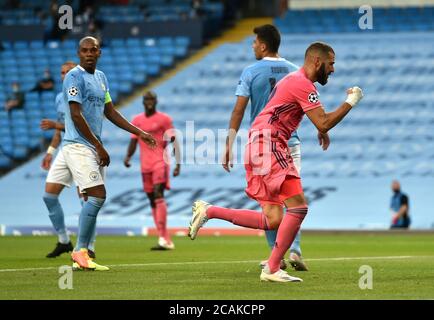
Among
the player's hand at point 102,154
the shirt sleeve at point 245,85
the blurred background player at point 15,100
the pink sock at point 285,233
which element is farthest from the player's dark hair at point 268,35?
the blurred background player at point 15,100

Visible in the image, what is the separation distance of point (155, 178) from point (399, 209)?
9176mm

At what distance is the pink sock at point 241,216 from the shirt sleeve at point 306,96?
1302 millimetres

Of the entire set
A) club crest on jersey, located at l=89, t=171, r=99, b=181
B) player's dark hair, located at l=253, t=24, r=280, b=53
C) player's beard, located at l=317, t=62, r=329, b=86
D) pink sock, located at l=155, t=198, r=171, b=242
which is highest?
player's dark hair, located at l=253, t=24, r=280, b=53

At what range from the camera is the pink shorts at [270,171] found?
→ 36.2 ft

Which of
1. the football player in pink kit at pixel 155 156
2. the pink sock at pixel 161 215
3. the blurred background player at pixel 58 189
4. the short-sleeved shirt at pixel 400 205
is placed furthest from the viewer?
the short-sleeved shirt at pixel 400 205

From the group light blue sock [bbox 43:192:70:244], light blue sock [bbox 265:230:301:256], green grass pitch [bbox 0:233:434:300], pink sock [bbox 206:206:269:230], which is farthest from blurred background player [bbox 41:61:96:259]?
Answer: pink sock [bbox 206:206:269:230]

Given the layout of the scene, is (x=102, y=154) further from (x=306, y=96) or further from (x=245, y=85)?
(x=306, y=96)

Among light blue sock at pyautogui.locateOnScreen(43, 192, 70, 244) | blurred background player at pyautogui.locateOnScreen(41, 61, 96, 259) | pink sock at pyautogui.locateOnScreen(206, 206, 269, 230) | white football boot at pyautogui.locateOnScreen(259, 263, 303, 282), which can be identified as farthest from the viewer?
light blue sock at pyautogui.locateOnScreen(43, 192, 70, 244)

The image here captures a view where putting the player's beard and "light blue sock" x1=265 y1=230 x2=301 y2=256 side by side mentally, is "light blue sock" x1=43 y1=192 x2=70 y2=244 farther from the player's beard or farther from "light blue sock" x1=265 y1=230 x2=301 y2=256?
the player's beard

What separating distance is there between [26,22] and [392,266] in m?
30.0

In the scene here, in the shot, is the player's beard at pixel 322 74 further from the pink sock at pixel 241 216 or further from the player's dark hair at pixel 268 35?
the player's dark hair at pixel 268 35

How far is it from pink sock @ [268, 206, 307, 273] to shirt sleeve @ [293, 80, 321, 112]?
98 cm

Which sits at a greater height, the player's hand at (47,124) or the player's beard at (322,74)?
the player's beard at (322,74)

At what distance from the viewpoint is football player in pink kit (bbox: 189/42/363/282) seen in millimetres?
10836
